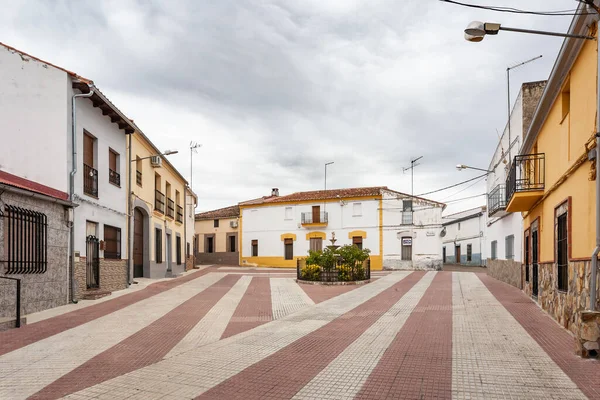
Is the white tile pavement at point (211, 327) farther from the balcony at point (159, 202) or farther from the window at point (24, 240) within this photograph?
the balcony at point (159, 202)

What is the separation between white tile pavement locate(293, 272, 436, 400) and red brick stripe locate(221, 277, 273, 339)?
219 centimetres

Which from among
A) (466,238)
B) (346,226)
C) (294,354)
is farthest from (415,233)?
(294,354)

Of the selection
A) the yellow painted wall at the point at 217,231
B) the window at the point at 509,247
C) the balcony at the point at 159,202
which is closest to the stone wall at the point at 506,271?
the window at the point at 509,247

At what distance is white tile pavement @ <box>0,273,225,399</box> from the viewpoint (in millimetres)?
5086

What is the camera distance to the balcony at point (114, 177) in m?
15.3

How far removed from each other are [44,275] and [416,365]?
334 inches

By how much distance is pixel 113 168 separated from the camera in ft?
52.0

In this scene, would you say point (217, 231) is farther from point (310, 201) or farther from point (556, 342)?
point (556, 342)

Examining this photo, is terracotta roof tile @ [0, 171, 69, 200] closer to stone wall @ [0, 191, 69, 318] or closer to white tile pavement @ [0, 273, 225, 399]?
stone wall @ [0, 191, 69, 318]

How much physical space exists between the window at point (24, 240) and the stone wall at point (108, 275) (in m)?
1.76

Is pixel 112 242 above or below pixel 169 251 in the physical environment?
above

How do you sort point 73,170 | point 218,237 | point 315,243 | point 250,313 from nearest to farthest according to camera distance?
point 250,313 < point 73,170 < point 315,243 < point 218,237

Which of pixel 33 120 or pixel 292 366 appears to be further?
pixel 33 120

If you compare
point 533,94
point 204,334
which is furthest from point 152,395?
point 533,94
